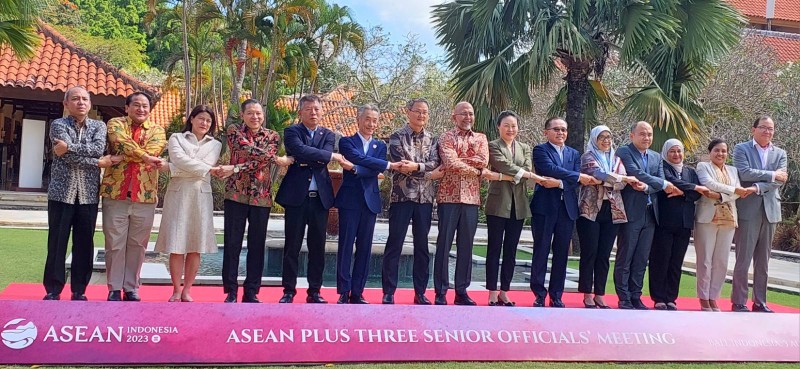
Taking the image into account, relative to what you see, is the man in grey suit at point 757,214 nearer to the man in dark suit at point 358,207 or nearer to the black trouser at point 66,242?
the man in dark suit at point 358,207

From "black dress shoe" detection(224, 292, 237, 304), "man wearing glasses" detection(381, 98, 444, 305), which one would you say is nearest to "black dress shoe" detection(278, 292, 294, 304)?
"black dress shoe" detection(224, 292, 237, 304)

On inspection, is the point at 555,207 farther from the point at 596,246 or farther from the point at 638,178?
the point at 638,178

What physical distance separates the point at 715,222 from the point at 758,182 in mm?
529

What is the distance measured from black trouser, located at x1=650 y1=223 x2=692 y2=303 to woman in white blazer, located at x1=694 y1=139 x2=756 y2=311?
189 millimetres

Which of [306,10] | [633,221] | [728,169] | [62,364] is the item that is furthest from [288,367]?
[306,10]

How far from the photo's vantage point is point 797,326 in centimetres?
546

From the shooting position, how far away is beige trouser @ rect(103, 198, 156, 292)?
5.01 m

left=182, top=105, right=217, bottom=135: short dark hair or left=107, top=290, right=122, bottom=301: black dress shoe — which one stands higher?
left=182, top=105, right=217, bottom=135: short dark hair

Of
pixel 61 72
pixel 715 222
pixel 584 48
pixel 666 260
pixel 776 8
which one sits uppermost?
pixel 776 8

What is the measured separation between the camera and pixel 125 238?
511 cm

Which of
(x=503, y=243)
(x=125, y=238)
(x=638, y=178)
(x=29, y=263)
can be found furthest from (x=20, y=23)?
(x=638, y=178)

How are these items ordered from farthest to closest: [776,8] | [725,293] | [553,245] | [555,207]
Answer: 1. [776,8]
2. [725,293]
3. [553,245]
4. [555,207]

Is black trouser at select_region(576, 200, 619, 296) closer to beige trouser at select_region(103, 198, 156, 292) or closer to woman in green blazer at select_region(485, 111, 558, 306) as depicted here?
woman in green blazer at select_region(485, 111, 558, 306)

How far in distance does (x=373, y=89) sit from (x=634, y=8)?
13.2 metres
